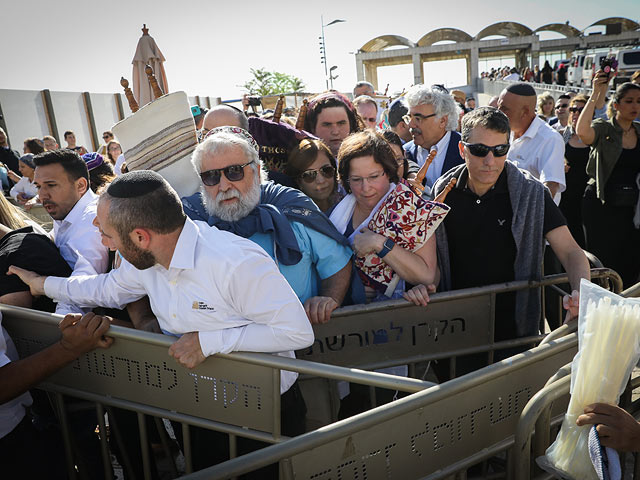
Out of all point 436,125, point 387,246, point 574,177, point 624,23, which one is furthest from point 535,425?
point 624,23

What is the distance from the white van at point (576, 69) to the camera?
949 inches

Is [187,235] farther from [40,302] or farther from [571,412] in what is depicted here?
[571,412]

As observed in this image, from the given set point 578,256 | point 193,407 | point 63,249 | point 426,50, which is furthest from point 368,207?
point 426,50

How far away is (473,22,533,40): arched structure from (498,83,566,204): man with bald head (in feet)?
187

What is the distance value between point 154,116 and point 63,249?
40.5 inches

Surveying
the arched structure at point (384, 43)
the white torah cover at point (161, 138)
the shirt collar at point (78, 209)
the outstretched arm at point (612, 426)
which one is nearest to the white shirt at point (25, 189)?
the shirt collar at point (78, 209)

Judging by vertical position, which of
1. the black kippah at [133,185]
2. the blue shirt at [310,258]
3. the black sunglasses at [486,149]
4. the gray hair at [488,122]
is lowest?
the blue shirt at [310,258]

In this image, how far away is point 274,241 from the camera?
8.14 feet

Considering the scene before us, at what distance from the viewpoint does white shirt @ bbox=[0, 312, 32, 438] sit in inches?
83.0

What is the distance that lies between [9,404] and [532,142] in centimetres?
427

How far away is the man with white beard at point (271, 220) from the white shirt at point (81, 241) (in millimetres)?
793

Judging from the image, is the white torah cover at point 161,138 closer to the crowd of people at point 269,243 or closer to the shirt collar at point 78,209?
the crowd of people at point 269,243

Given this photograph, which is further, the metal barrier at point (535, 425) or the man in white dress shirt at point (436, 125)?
the man in white dress shirt at point (436, 125)

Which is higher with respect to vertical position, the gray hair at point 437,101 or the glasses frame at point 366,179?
the gray hair at point 437,101
